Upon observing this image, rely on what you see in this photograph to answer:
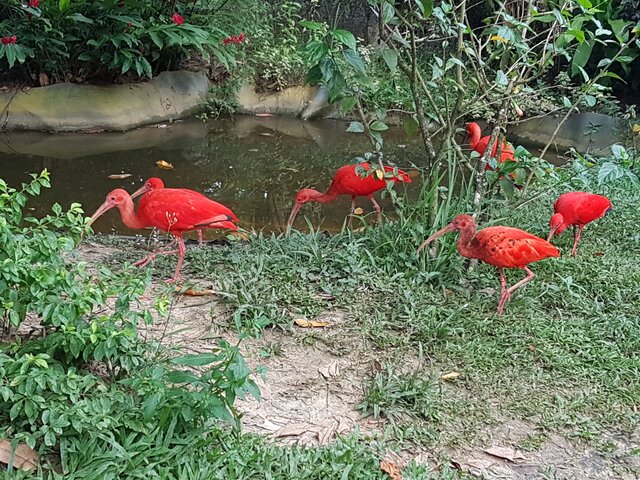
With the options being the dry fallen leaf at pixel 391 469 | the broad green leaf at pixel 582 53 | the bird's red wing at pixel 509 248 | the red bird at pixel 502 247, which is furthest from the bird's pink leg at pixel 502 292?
the broad green leaf at pixel 582 53

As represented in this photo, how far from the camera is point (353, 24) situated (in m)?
11.9

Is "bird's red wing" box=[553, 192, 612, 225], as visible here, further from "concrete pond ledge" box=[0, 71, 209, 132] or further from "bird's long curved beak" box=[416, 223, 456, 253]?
"concrete pond ledge" box=[0, 71, 209, 132]

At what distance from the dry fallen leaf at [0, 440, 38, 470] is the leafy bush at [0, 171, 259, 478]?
0.10 feet

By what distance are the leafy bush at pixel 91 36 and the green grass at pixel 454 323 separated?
5.18 m

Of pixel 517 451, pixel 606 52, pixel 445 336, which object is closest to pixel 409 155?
pixel 606 52

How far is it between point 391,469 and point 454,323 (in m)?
1.11

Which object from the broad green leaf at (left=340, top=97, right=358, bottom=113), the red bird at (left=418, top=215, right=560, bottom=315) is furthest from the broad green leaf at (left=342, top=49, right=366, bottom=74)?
the red bird at (left=418, top=215, right=560, bottom=315)

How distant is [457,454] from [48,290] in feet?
5.32

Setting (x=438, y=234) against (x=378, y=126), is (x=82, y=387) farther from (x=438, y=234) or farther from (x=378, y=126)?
(x=378, y=126)

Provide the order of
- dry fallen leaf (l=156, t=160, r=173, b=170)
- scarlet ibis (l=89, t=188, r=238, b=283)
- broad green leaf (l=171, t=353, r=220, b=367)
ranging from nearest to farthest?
broad green leaf (l=171, t=353, r=220, b=367)
scarlet ibis (l=89, t=188, r=238, b=283)
dry fallen leaf (l=156, t=160, r=173, b=170)

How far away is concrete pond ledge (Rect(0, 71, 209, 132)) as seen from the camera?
26.5ft

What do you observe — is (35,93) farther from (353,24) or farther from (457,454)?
(457,454)

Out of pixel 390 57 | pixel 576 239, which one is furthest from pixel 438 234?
pixel 576 239

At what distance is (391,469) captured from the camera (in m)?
2.41
